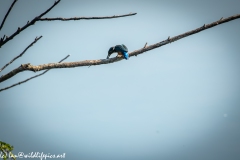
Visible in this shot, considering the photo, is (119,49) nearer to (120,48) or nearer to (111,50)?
(120,48)

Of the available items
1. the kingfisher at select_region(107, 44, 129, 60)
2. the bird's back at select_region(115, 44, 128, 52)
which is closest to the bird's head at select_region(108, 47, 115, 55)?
the kingfisher at select_region(107, 44, 129, 60)

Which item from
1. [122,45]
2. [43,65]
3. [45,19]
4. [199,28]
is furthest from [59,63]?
[122,45]

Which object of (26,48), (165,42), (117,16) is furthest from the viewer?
(165,42)

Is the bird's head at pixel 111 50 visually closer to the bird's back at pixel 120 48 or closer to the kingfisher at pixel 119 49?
the kingfisher at pixel 119 49

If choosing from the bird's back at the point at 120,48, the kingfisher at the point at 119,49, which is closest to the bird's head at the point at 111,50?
the kingfisher at the point at 119,49

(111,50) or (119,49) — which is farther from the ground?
(111,50)

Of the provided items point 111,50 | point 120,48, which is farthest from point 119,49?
point 111,50

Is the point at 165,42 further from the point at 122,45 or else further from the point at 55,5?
the point at 122,45

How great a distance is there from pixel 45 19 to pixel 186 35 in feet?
3.51

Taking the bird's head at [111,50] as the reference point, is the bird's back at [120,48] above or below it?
below

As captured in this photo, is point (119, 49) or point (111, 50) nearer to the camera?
point (119, 49)

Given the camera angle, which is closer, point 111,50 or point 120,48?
point 120,48

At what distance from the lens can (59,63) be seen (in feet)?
5.81

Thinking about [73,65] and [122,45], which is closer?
[73,65]
